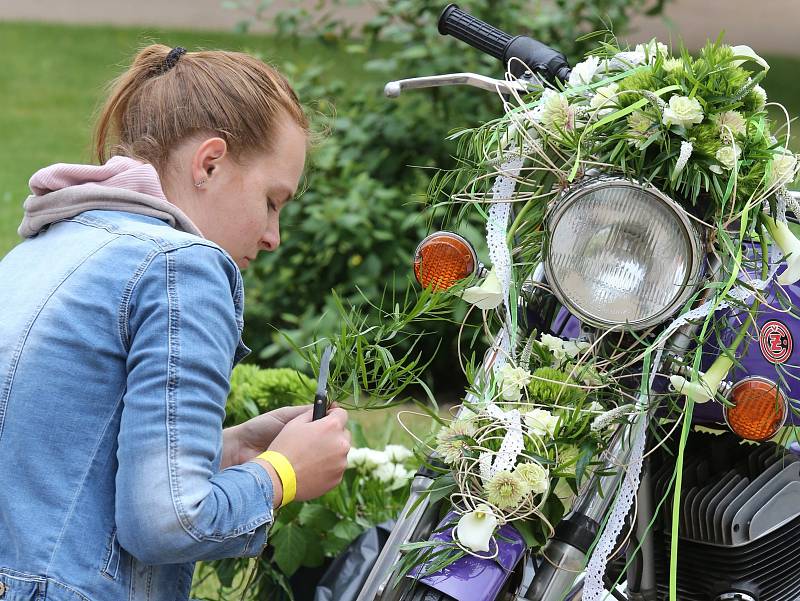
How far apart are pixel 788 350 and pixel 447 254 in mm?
599

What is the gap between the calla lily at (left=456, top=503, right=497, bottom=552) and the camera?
4.75 ft

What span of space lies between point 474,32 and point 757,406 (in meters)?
0.87

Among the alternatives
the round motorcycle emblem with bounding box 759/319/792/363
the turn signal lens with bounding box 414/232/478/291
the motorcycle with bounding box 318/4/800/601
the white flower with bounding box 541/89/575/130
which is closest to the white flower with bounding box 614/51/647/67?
the motorcycle with bounding box 318/4/800/601

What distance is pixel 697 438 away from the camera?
199 cm

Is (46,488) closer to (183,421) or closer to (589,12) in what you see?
(183,421)

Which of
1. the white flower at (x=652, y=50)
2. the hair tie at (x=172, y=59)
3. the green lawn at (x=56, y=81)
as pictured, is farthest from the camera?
the green lawn at (x=56, y=81)

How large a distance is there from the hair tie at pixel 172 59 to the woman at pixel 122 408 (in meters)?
0.22

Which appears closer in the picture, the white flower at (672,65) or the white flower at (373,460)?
the white flower at (672,65)

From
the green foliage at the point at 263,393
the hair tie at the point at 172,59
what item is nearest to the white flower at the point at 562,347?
the hair tie at the point at 172,59

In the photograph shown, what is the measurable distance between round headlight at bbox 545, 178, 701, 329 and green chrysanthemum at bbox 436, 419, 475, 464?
9.3 inches

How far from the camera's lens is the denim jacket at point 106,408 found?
1.42m

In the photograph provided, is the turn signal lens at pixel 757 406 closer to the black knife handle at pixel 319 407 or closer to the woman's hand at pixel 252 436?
the black knife handle at pixel 319 407

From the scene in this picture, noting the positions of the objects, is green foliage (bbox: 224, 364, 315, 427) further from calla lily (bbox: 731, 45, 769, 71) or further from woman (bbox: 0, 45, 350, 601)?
calla lily (bbox: 731, 45, 769, 71)

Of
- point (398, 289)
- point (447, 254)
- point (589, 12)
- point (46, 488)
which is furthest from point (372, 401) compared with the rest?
point (589, 12)
